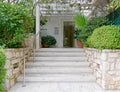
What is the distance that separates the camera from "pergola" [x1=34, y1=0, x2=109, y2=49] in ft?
35.5

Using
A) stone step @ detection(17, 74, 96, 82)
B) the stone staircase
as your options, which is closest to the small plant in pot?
the stone staircase

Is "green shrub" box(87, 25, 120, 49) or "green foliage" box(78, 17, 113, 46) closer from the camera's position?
"green shrub" box(87, 25, 120, 49)

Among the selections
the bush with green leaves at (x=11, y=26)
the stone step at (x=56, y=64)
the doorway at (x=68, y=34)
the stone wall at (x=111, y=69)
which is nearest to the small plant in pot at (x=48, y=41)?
the doorway at (x=68, y=34)

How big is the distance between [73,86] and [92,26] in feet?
11.4

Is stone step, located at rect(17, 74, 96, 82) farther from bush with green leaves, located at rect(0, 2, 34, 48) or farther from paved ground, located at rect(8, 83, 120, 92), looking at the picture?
bush with green leaves, located at rect(0, 2, 34, 48)

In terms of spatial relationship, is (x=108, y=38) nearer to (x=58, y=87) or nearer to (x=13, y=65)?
(x=58, y=87)

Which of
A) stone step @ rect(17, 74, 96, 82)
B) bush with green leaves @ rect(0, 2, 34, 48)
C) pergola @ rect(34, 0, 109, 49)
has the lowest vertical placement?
stone step @ rect(17, 74, 96, 82)

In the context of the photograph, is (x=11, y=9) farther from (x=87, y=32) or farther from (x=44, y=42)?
(x=44, y=42)

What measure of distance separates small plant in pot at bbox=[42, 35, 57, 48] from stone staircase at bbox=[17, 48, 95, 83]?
329cm

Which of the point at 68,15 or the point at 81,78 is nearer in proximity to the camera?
the point at 81,78

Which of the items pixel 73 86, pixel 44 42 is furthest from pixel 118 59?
pixel 44 42

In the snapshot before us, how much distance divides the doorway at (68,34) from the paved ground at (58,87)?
28.7 ft

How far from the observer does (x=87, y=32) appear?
30.7 ft

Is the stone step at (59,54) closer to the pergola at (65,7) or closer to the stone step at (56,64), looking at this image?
the stone step at (56,64)
